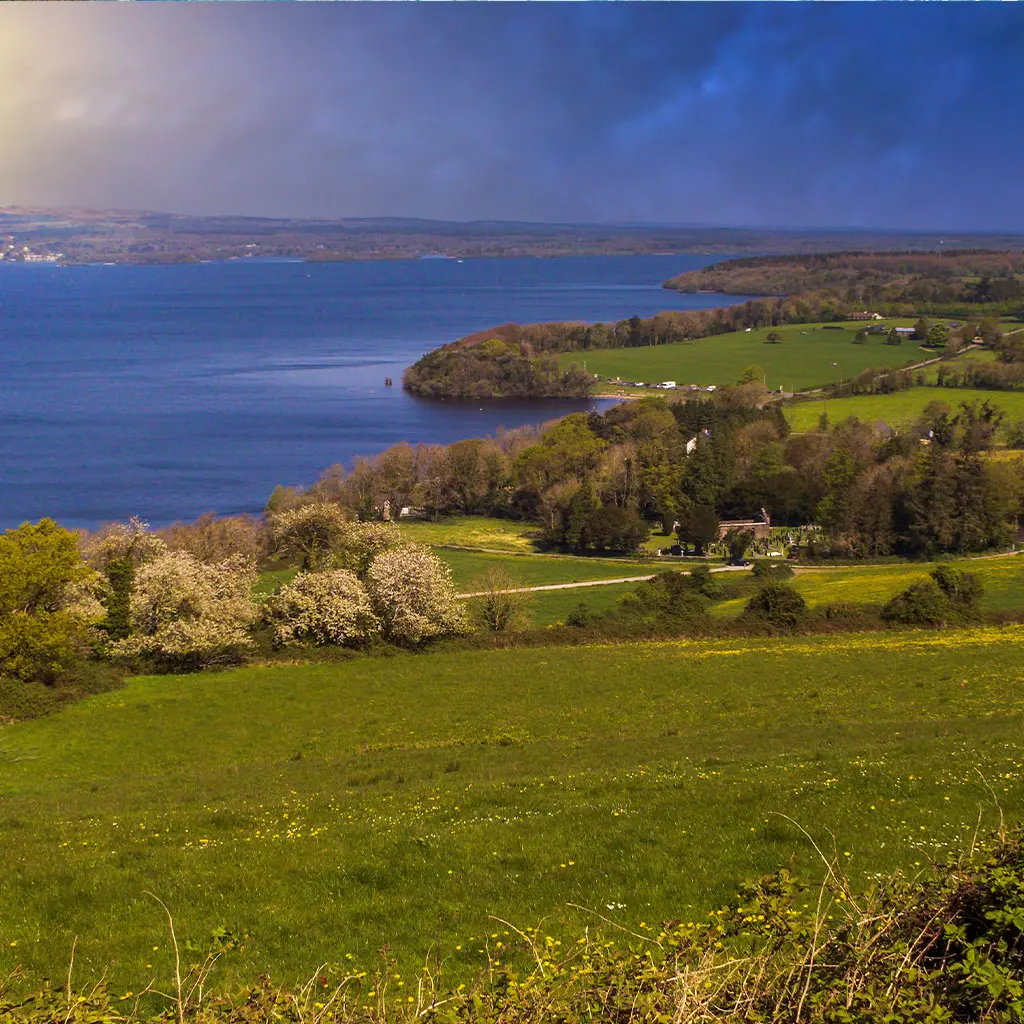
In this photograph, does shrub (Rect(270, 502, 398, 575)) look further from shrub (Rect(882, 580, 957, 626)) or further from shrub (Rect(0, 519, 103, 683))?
shrub (Rect(882, 580, 957, 626))

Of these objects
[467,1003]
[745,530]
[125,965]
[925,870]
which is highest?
[467,1003]

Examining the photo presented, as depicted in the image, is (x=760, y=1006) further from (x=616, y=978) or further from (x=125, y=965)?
(x=125, y=965)

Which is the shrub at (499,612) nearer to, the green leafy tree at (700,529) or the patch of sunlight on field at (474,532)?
the green leafy tree at (700,529)

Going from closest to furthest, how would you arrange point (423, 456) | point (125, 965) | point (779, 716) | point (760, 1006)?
1. point (760, 1006)
2. point (125, 965)
3. point (779, 716)
4. point (423, 456)

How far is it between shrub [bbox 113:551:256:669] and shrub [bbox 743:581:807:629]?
16.9m

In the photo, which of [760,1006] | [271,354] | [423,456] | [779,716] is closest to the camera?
[760,1006]

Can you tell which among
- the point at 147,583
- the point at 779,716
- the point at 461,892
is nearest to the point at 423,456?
the point at 147,583

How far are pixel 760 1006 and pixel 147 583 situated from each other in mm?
Answer: 29522

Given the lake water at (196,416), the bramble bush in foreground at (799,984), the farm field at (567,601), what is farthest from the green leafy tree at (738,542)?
the bramble bush in foreground at (799,984)

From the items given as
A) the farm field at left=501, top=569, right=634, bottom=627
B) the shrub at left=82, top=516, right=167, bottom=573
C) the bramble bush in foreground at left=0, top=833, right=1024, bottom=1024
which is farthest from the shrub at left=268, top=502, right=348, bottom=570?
the bramble bush in foreground at left=0, top=833, right=1024, bottom=1024

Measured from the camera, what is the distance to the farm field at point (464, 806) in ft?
30.4

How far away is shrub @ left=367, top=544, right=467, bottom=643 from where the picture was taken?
33.7m

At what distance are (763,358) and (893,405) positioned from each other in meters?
43.9

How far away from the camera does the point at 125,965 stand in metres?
8.59
